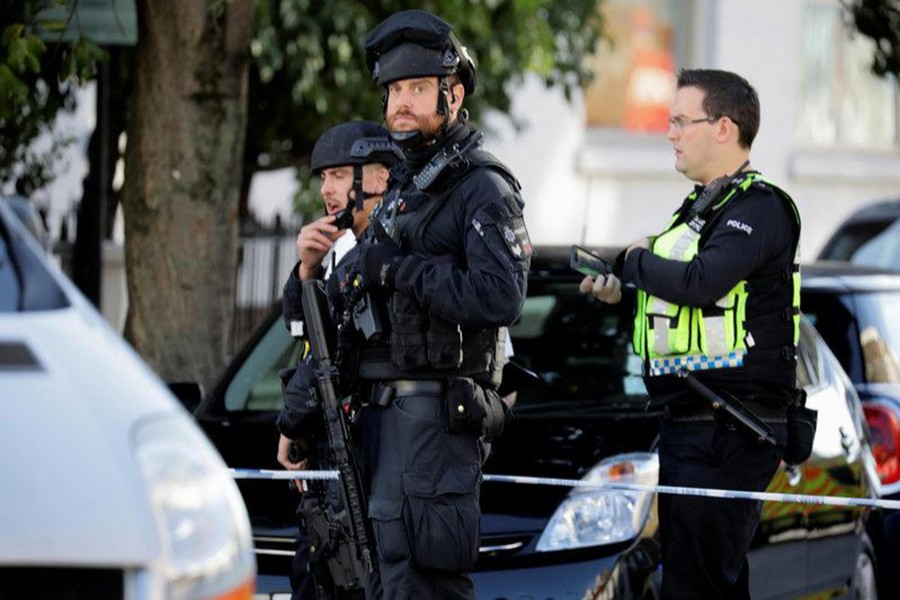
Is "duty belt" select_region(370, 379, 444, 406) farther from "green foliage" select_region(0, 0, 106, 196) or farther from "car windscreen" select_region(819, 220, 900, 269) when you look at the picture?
"car windscreen" select_region(819, 220, 900, 269)

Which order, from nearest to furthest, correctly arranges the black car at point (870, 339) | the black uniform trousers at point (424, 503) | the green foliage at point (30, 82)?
the black uniform trousers at point (424, 503) → the green foliage at point (30, 82) → the black car at point (870, 339)

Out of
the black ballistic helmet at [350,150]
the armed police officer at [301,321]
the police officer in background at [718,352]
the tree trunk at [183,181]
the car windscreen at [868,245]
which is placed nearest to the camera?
the police officer in background at [718,352]

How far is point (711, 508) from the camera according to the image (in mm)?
5254

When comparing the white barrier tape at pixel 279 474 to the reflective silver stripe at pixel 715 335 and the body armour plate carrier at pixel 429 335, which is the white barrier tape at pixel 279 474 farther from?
the reflective silver stripe at pixel 715 335

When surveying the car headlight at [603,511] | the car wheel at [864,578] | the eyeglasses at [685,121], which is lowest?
the car wheel at [864,578]

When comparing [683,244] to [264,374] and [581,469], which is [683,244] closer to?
[581,469]

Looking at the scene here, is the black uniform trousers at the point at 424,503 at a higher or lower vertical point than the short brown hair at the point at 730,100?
lower

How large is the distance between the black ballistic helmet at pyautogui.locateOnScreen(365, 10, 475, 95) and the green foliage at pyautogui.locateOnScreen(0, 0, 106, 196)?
2407mm

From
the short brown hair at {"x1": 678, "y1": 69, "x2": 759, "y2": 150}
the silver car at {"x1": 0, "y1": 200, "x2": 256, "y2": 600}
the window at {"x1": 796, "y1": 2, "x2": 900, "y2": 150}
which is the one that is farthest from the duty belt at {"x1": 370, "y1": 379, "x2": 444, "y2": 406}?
the window at {"x1": 796, "y1": 2, "x2": 900, "y2": 150}

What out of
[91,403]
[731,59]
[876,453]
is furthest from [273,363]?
[731,59]

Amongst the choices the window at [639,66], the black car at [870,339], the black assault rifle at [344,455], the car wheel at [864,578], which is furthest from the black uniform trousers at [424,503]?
the window at [639,66]

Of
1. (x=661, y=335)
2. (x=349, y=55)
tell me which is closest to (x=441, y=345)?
(x=661, y=335)

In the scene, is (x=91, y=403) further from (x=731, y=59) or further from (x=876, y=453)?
(x=731, y=59)

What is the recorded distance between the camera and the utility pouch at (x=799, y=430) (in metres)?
5.35
